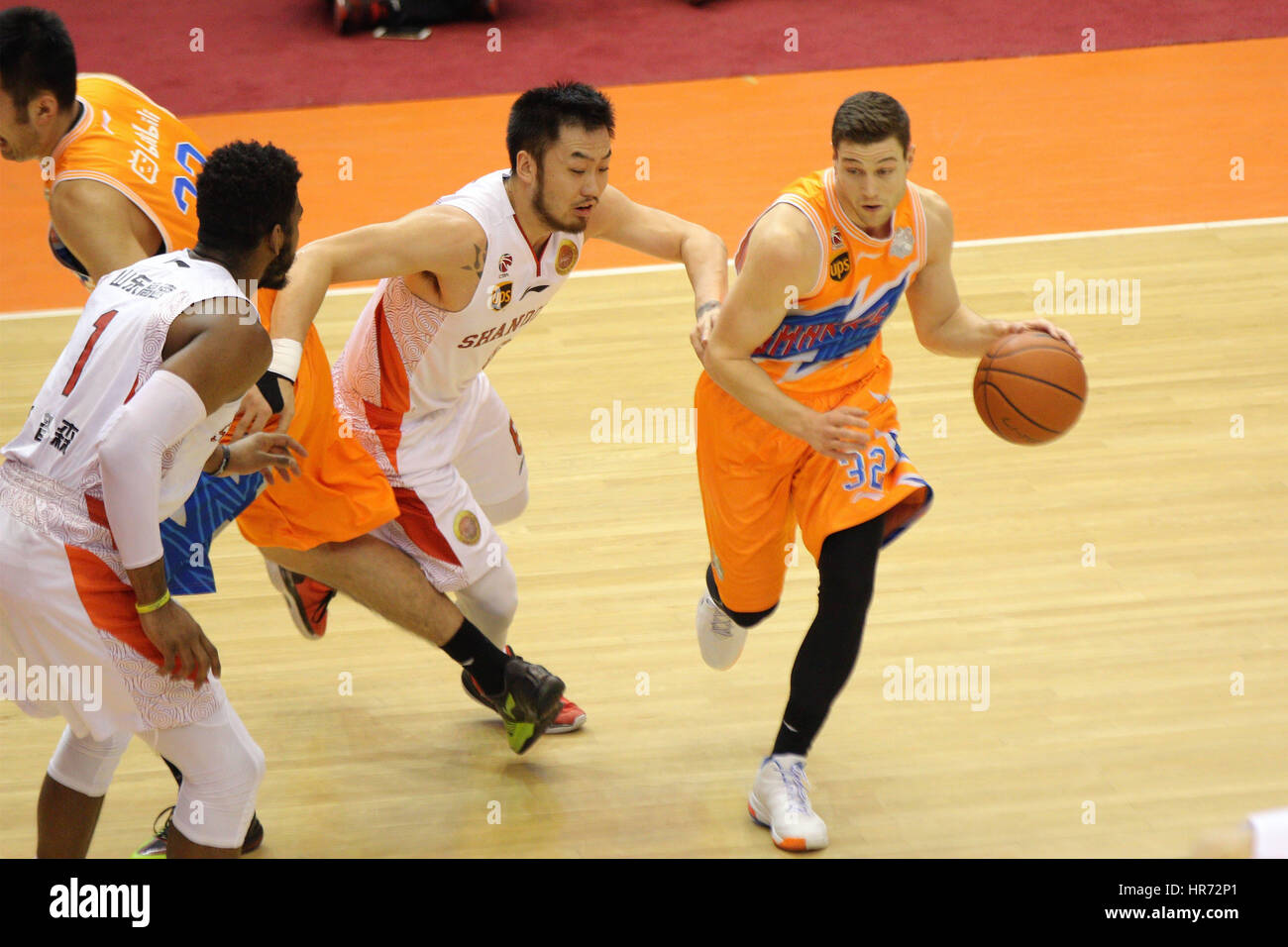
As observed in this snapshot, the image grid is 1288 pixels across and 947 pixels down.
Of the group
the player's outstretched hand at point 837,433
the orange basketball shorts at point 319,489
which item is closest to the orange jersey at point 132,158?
the orange basketball shorts at point 319,489

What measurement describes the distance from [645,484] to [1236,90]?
5.68 meters

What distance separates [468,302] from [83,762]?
1.43 meters

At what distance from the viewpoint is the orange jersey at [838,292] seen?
11.5ft

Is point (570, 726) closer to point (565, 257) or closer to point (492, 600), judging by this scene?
point (492, 600)

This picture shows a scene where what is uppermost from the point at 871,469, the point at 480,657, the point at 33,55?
the point at 33,55

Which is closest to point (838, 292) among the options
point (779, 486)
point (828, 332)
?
point (828, 332)

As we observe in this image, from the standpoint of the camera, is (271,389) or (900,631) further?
(900,631)

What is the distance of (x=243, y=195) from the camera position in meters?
2.73

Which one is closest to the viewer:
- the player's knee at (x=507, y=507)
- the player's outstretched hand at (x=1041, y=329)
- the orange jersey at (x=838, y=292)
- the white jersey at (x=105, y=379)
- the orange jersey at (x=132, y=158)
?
the white jersey at (x=105, y=379)

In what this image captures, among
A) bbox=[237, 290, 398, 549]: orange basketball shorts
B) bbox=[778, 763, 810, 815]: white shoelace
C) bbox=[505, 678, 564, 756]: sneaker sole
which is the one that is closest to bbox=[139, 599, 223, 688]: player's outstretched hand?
bbox=[237, 290, 398, 549]: orange basketball shorts

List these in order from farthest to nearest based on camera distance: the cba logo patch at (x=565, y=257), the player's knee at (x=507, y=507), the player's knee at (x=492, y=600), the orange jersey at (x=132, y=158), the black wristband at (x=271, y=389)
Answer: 1. the player's knee at (x=507, y=507)
2. the player's knee at (x=492, y=600)
3. the cba logo patch at (x=565, y=257)
4. the orange jersey at (x=132, y=158)
5. the black wristband at (x=271, y=389)

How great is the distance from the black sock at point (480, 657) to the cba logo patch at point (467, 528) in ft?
0.77

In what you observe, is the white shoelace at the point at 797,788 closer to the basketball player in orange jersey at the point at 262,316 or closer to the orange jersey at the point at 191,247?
the basketball player in orange jersey at the point at 262,316

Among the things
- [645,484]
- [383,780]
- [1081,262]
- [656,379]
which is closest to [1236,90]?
[1081,262]
